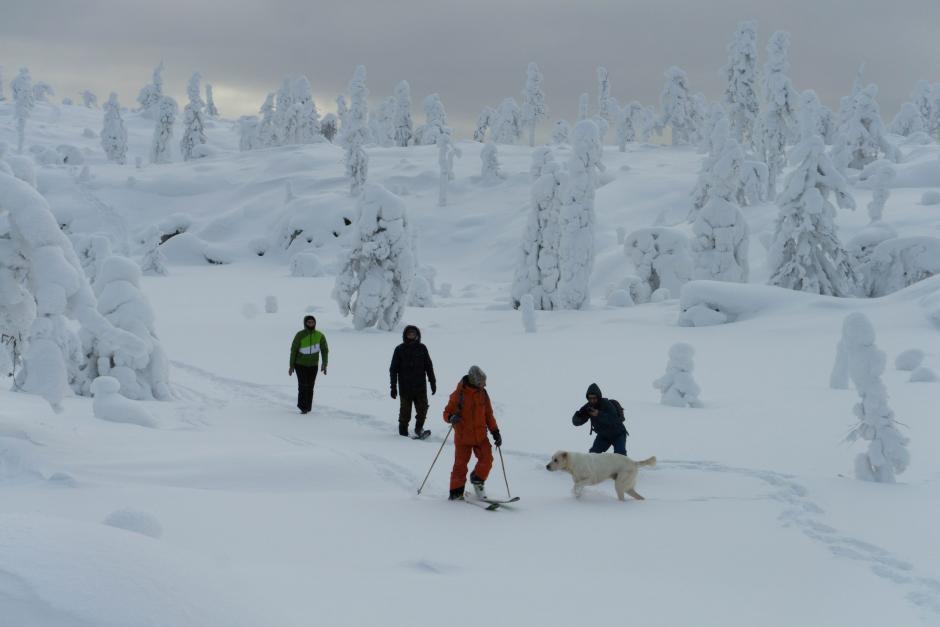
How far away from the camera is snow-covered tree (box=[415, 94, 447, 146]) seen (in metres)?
82.4

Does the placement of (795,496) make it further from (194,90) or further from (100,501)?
(194,90)

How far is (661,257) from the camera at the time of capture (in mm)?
34156

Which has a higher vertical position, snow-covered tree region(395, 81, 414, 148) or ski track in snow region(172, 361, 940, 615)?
snow-covered tree region(395, 81, 414, 148)

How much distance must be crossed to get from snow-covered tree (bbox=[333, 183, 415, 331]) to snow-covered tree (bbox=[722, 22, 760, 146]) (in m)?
39.1

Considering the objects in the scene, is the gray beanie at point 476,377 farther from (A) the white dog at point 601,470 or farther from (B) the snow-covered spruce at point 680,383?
(B) the snow-covered spruce at point 680,383

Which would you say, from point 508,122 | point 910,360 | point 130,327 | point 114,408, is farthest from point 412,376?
point 508,122

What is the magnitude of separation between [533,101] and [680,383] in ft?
276

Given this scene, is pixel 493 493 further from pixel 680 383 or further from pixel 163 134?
pixel 163 134

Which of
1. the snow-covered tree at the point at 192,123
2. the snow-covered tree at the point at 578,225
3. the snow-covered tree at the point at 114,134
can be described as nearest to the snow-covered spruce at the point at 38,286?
the snow-covered tree at the point at 578,225

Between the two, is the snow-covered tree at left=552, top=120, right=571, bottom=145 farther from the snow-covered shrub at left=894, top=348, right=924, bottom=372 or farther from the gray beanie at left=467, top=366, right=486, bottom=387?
the gray beanie at left=467, top=366, right=486, bottom=387

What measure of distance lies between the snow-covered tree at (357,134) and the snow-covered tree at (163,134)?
2019 cm

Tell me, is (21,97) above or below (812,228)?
above

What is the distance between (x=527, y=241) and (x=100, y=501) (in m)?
27.1

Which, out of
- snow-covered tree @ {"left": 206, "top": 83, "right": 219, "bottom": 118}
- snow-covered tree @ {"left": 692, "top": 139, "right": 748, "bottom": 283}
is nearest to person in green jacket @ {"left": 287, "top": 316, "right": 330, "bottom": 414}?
snow-covered tree @ {"left": 692, "top": 139, "right": 748, "bottom": 283}
